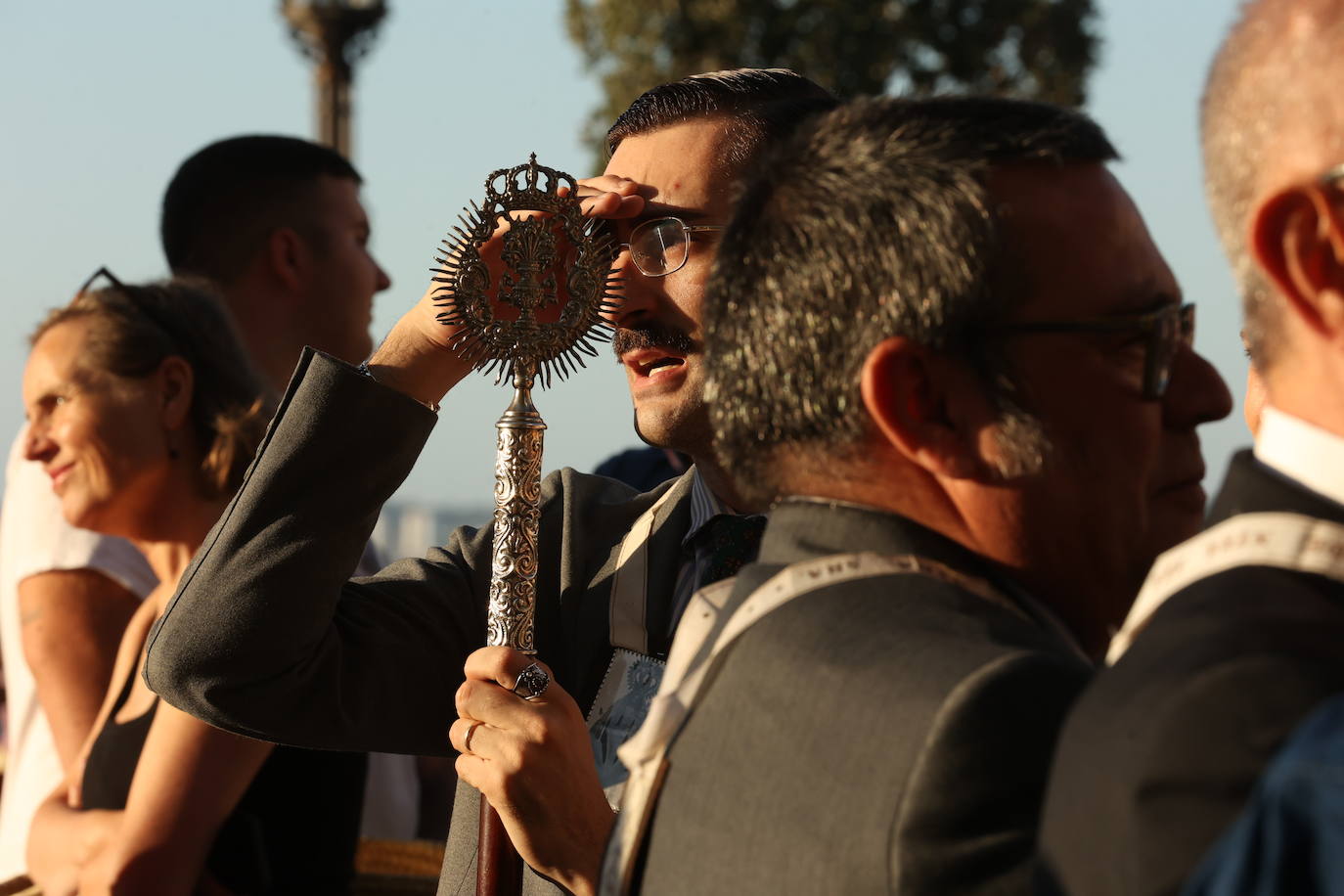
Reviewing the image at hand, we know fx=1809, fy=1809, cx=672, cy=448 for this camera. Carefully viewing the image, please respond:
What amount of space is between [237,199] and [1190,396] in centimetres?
448

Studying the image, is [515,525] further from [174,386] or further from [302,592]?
[174,386]

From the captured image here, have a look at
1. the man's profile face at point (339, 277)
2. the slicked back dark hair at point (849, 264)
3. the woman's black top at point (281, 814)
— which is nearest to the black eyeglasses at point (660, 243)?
the slicked back dark hair at point (849, 264)

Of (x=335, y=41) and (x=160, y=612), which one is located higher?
(x=335, y=41)

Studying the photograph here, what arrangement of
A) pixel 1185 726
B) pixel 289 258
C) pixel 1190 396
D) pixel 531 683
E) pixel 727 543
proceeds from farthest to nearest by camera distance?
pixel 289 258 → pixel 727 543 → pixel 531 683 → pixel 1190 396 → pixel 1185 726

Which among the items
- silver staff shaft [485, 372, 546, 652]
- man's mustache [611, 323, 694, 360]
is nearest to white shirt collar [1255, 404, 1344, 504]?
silver staff shaft [485, 372, 546, 652]

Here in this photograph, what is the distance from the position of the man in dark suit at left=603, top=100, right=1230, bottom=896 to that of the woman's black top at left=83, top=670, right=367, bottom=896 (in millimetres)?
2220

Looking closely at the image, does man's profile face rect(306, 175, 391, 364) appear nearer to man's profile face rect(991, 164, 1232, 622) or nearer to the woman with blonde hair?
the woman with blonde hair

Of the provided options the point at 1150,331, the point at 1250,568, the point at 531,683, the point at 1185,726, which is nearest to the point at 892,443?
the point at 1150,331

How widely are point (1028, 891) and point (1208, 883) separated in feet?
1.09

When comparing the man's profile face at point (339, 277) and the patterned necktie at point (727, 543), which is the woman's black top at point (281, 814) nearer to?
the patterned necktie at point (727, 543)

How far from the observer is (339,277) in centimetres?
595

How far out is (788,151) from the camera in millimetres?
2078

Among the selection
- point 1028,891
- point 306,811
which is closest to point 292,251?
point 306,811

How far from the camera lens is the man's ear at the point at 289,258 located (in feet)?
19.3
